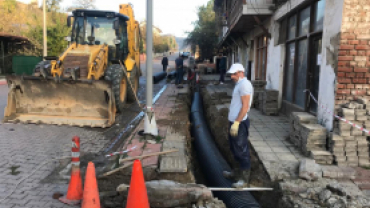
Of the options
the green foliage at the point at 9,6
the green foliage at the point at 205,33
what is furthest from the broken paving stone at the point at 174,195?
the green foliage at the point at 9,6

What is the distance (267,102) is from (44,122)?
596 cm

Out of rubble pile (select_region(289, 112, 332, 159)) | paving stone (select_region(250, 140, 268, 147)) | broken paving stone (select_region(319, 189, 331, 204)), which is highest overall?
rubble pile (select_region(289, 112, 332, 159))

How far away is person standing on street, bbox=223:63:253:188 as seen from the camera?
4.00m

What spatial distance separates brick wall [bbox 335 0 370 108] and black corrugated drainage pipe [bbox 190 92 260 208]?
237 cm

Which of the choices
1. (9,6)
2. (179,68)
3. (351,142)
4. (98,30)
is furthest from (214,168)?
(9,6)

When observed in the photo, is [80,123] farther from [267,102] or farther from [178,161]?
[267,102]

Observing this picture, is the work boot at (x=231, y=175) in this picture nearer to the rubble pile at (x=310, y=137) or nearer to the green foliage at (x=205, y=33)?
the rubble pile at (x=310, y=137)

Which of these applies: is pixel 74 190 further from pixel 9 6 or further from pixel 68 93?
pixel 9 6

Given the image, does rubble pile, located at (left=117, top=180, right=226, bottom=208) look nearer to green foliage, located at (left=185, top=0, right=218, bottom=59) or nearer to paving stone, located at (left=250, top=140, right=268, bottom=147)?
paving stone, located at (left=250, top=140, right=268, bottom=147)

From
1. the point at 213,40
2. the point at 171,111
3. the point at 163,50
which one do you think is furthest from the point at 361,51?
the point at 163,50

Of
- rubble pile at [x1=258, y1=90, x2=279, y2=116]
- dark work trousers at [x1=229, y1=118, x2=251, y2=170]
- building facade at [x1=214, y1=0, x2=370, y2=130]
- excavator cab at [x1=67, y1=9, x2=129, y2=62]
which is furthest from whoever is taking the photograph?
excavator cab at [x1=67, y1=9, x2=129, y2=62]

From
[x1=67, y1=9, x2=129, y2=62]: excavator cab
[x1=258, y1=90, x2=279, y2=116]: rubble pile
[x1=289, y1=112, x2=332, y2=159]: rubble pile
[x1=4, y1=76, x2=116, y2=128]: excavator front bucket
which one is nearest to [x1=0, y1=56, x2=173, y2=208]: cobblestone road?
[x1=4, y1=76, x2=116, y2=128]: excavator front bucket

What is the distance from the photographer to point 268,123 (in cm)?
728

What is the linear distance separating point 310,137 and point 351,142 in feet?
2.01
